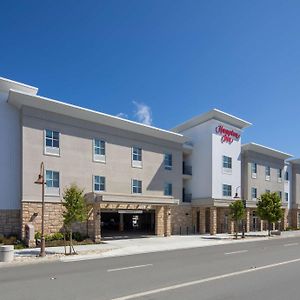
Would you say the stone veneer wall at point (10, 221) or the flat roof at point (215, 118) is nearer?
the stone veneer wall at point (10, 221)

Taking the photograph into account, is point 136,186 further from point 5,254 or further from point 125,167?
point 5,254

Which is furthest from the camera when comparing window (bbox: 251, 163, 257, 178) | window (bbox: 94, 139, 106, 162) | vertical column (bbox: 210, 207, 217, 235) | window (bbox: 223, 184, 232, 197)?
window (bbox: 251, 163, 257, 178)

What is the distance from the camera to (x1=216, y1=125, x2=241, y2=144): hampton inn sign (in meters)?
42.5

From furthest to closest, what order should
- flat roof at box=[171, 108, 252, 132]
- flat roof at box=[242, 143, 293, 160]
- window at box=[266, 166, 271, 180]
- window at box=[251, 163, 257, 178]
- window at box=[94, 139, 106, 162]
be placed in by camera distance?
window at box=[266, 166, 271, 180] → window at box=[251, 163, 257, 178] → flat roof at box=[242, 143, 293, 160] → flat roof at box=[171, 108, 252, 132] → window at box=[94, 139, 106, 162]

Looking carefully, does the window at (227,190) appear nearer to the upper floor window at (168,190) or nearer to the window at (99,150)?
the upper floor window at (168,190)

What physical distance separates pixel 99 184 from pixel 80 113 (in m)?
6.44

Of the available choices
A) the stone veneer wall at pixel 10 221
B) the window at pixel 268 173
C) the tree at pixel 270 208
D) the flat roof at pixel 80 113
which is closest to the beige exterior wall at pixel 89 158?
the flat roof at pixel 80 113

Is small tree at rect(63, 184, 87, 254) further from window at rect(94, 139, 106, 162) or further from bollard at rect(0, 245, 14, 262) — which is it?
window at rect(94, 139, 106, 162)

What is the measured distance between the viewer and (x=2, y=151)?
2808 centimetres

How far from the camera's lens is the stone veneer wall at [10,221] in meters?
27.6

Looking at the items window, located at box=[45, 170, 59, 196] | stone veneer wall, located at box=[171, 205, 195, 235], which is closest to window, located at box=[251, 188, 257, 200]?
stone veneer wall, located at box=[171, 205, 195, 235]

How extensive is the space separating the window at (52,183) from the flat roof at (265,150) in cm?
2622

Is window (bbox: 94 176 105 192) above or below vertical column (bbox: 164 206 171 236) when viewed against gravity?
above

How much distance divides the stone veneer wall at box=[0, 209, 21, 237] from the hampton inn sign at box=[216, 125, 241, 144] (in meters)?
23.5
